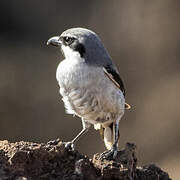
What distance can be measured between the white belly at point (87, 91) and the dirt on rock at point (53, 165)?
116 centimetres

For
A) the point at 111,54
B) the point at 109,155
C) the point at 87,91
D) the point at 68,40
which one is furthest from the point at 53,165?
the point at 111,54

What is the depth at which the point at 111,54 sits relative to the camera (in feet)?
59.0

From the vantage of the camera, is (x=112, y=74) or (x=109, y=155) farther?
(x=112, y=74)

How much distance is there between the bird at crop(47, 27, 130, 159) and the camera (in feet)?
24.2

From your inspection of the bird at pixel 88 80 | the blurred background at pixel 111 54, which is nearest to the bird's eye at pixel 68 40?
the bird at pixel 88 80

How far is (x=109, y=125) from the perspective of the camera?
804 cm

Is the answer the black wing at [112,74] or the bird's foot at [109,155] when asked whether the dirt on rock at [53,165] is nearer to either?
the bird's foot at [109,155]

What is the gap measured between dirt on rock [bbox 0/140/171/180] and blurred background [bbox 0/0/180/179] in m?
8.13

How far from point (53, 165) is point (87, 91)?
4.72 feet

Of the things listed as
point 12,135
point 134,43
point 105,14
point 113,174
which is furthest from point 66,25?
point 113,174

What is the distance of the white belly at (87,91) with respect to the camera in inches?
290

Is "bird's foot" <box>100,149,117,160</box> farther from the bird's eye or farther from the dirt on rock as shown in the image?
the bird's eye

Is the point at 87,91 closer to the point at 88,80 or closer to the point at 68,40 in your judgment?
the point at 88,80

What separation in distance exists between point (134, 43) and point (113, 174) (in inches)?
474
